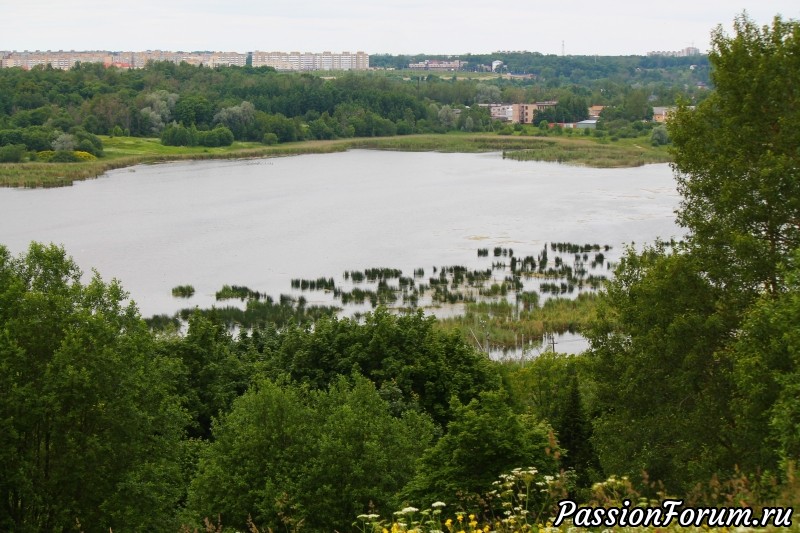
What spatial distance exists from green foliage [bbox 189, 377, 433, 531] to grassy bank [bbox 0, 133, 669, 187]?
5831 centimetres

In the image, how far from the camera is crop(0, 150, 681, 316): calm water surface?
138 feet

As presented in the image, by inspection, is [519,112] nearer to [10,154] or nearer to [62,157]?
[62,157]

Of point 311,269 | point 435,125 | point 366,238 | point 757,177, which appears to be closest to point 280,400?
point 757,177

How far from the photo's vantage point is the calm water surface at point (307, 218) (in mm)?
42031

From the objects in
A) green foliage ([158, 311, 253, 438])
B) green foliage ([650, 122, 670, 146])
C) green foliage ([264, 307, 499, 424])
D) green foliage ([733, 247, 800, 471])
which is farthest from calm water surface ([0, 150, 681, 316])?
green foliage ([733, 247, 800, 471])

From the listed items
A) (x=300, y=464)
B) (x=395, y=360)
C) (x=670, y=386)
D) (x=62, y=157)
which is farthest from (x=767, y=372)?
(x=62, y=157)

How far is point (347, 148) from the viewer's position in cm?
10294

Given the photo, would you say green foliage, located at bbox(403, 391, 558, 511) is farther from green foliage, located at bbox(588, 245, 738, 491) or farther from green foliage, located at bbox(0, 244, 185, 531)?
green foliage, located at bbox(0, 244, 185, 531)

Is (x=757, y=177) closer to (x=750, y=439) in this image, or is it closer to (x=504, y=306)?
(x=750, y=439)

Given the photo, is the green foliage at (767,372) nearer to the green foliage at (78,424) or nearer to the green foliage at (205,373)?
the green foliage at (78,424)

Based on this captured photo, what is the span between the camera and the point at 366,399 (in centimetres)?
1506

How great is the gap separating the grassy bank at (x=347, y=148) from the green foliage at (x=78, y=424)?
56.6 metres

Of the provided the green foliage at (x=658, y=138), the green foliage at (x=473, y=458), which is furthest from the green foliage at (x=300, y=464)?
the green foliage at (x=658, y=138)

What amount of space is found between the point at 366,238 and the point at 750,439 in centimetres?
3818
